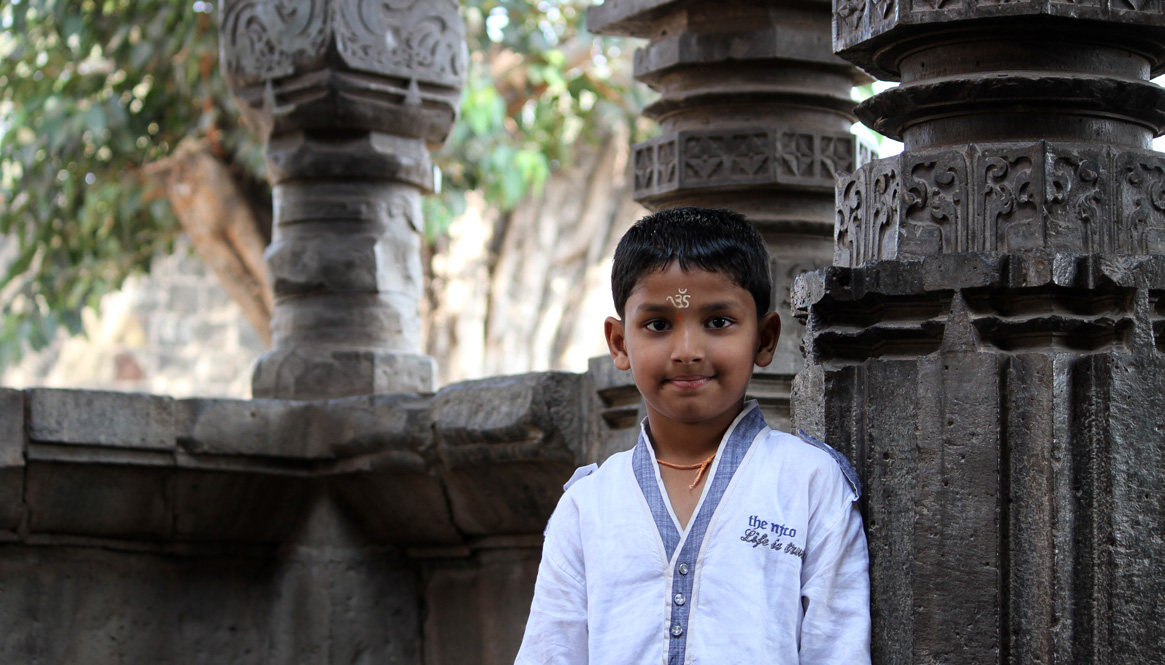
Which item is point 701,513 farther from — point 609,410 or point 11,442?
point 11,442

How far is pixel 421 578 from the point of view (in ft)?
12.7

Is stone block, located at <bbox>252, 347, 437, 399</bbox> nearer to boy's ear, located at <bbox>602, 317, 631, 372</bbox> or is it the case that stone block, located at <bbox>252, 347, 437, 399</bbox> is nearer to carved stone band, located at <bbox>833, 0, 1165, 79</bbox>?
boy's ear, located at <bbox>602, 317, 631, 372</bbox>

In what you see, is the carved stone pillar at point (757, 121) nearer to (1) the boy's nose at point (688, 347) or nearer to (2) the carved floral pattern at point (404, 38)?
(2) the carved floral pattern at point (404, 38)

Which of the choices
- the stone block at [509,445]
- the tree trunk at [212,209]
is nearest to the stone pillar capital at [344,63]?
the stone block at [509,445]

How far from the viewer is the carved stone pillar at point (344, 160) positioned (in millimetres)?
4203

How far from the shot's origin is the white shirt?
5.82 feet

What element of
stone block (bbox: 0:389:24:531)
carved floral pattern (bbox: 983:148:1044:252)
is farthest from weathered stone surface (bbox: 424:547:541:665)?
carved floral pattern (bbox: 983:148:1044:252)

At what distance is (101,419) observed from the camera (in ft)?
11.5

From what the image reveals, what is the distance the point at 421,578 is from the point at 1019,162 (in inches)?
94.5

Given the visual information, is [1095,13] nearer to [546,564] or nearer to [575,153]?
[546,564]

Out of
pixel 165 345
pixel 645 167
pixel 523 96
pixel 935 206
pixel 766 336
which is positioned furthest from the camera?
pixel 165 345

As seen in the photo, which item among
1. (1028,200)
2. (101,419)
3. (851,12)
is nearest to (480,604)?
(101,419)

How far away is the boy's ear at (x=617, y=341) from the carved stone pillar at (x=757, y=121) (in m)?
1.24

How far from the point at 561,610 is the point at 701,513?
0.23 metres
